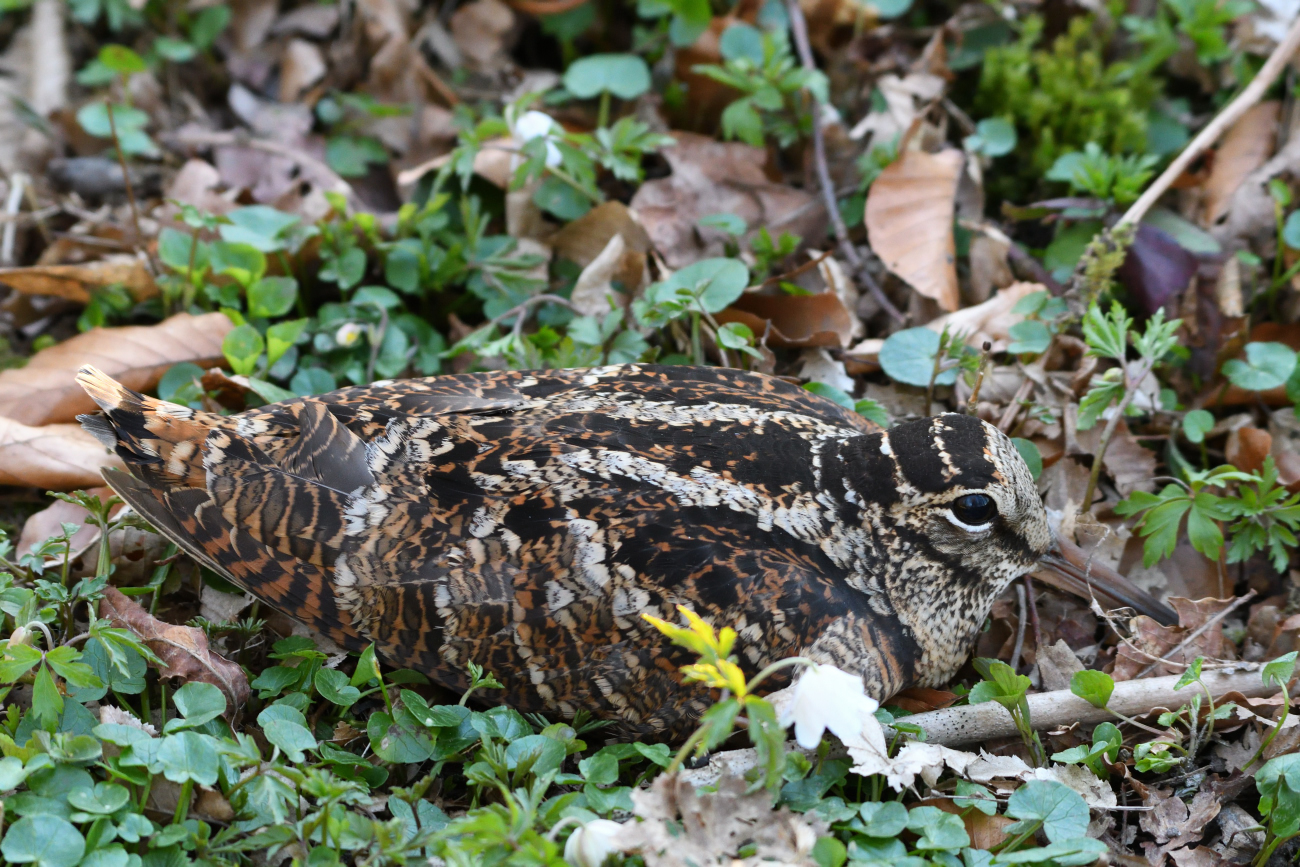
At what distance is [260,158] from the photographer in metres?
4.80

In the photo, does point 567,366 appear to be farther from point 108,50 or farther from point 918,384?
point 108,50

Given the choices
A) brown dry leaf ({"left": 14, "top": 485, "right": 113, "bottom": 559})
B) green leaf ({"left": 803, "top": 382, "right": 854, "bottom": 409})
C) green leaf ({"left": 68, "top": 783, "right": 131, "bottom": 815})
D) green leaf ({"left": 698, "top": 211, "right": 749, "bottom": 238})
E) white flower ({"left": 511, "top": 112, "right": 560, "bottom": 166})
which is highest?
white flower ({"left": 511, "top": 112, "right": 560, "bottom": 166})

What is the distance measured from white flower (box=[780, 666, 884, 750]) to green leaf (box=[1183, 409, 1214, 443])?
6.19 ft

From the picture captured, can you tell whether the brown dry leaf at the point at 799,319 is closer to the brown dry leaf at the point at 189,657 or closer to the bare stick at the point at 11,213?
the brown dry leaf at the point at 189,657

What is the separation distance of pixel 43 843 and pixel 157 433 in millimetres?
1121

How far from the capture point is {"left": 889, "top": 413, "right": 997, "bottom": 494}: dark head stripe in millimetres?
2855

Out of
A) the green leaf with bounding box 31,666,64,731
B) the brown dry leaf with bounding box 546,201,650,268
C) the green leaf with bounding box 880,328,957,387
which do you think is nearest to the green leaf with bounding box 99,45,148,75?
the brown dry leaf with bounding box 546,201,650,268

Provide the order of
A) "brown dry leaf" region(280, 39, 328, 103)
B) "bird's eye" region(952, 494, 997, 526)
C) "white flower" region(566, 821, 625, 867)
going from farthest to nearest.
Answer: "brown dry leaf" region(280, 39, 328, 103), "bird's eye" region(952, 494, 997, 526), "white flower" region(566, 821, 625, 867)

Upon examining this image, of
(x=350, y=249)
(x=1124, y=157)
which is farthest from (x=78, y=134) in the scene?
(x=1124, y=157)

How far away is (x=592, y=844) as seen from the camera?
7.28 feet

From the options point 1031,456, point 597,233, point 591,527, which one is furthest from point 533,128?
point 1031,456

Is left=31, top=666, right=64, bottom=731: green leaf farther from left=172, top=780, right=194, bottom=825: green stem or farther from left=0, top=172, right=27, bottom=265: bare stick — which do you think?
left=0, top=172, right=27, bottom=265: bare stick

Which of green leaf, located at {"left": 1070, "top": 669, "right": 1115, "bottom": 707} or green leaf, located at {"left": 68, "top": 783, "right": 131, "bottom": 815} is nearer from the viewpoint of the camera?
green leaf, located at {"left": 68, "top": 783, "right": 131, "bottom": 815}

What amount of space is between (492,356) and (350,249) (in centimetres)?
85
